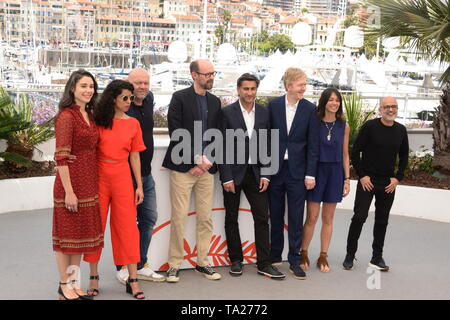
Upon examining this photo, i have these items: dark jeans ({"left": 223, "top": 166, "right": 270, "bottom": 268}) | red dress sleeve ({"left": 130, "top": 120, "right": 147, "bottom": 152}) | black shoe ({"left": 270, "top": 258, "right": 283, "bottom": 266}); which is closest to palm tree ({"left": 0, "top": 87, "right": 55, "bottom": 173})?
dark jeans ({"left": 223, "top": 166, "right": 270, "bottom": 268})

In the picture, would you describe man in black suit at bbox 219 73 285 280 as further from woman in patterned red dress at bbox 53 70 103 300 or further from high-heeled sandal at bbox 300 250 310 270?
woman in patterned red dress at bbox 53 70 103 300

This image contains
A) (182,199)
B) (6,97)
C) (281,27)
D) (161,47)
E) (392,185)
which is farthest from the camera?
(281,27)

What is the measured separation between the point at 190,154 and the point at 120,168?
2.29 feet

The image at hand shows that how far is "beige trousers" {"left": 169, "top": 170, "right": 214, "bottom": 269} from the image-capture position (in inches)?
205

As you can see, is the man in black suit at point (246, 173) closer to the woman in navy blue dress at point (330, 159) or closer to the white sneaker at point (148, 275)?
the woman in navy blue dress at point (330, 159)

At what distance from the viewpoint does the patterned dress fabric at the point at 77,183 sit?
4.38m

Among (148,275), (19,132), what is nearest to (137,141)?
(148,275)

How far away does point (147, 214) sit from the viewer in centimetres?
514

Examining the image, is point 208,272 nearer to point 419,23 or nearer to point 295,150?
point 295,150

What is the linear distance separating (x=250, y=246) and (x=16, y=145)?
4.06m

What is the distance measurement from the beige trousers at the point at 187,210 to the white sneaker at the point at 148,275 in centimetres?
15
